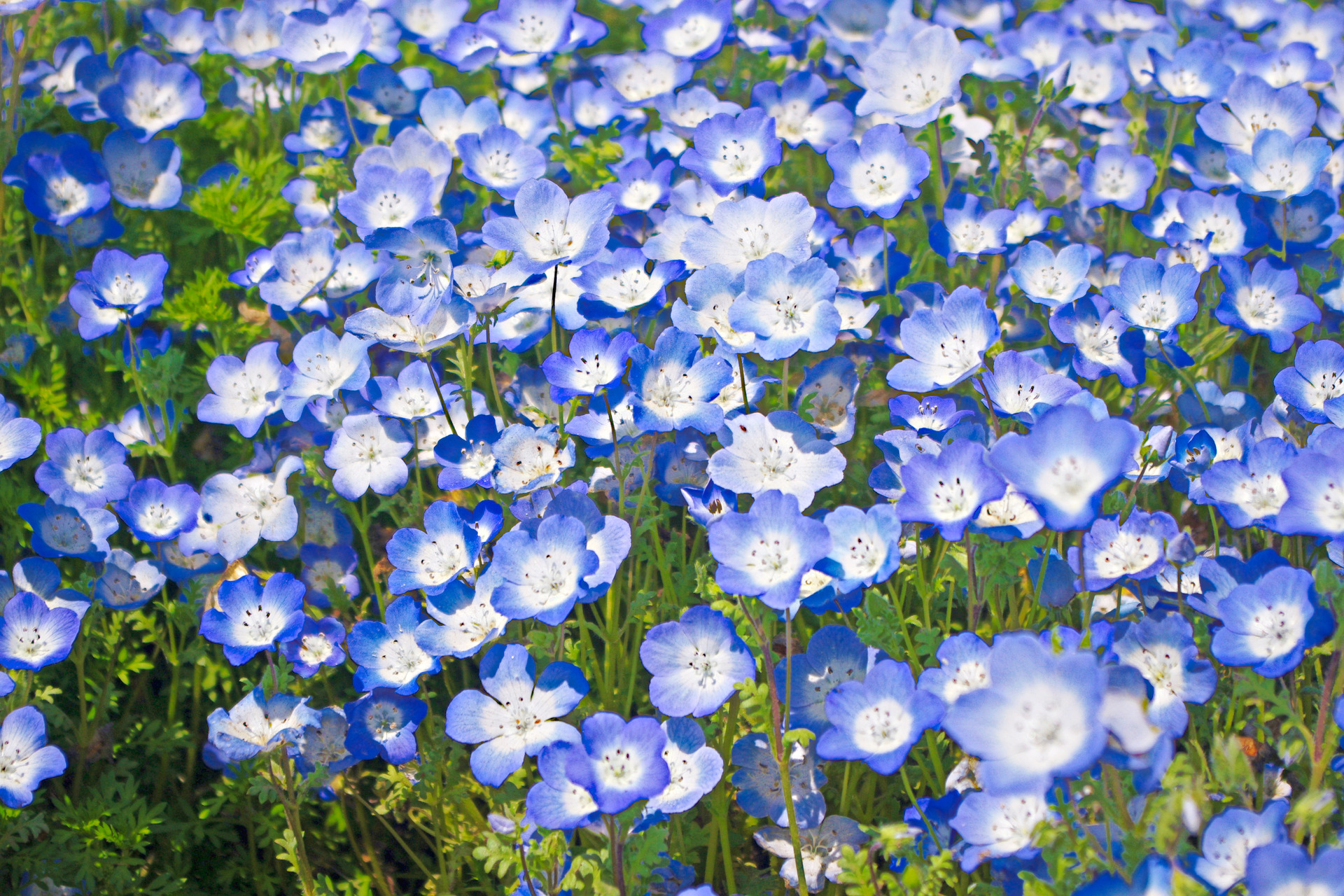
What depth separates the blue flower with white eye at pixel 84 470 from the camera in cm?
256

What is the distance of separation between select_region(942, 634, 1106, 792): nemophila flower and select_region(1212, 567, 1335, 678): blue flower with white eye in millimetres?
545

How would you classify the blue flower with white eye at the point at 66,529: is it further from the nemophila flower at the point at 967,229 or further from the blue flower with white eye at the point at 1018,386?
the nemophila flower at the point at 967,229

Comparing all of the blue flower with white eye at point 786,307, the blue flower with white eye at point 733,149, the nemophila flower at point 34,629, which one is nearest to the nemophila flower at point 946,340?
the blue flower with white eye at point 786,307

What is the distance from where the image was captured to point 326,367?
255 cm

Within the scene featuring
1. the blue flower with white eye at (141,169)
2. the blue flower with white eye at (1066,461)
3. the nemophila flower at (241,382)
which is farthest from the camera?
the blue flower with white eye at (141,169)

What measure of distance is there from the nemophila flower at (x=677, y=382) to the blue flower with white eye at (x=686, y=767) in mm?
602

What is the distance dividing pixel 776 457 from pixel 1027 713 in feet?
2.74

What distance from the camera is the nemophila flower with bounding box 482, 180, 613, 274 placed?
2.43 m

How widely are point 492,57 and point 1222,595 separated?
2631 mm

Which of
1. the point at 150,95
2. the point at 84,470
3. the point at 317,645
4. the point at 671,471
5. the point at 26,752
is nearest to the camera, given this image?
the point at 26,752

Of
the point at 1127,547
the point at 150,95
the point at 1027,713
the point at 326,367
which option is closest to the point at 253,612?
the point at 326,367

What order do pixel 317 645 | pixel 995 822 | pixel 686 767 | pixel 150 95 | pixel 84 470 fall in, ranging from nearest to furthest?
pixel 995 822, pixel 686 767, pixel 317 645, pixel 84 470, pixel 150 95

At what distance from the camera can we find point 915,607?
8.16 feet

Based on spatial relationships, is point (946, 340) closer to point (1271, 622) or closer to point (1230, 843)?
point (1271, 622)
